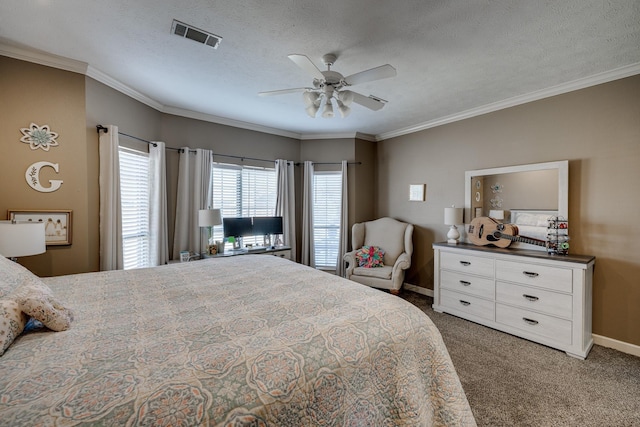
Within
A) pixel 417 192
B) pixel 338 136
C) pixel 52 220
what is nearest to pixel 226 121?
pixel 338 136

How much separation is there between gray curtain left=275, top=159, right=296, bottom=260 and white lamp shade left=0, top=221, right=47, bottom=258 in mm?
3011

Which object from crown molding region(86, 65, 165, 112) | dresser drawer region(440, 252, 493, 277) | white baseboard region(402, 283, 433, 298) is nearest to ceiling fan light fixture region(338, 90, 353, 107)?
dresser drawer region(440, 252, 493, 277)

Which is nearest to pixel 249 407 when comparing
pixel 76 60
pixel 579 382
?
pixel 579 382

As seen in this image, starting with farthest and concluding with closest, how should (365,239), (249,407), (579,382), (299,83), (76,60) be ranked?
(365,239), (299,83), (76,60), (579,382), (249,407)

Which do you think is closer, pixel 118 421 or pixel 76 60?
pixel 118 421

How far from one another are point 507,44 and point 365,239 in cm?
326

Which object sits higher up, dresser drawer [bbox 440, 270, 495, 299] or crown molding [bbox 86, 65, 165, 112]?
crown molding [bbox 86, 65, 165, 112]

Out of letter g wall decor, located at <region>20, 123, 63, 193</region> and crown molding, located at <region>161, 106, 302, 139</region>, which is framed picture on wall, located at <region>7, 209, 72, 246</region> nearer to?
letter g wall decor, located at <region>20, 123, 63, 193</region>

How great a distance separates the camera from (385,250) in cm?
451

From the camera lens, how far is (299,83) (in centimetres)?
296

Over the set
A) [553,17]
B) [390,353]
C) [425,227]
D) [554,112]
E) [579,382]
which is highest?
[553,17]

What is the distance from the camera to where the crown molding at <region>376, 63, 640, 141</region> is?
2609 mm

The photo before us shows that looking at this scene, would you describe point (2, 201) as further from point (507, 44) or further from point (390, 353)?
point (507, 44)

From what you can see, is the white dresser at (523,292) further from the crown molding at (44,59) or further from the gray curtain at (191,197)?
the crown molding at (44,59)
